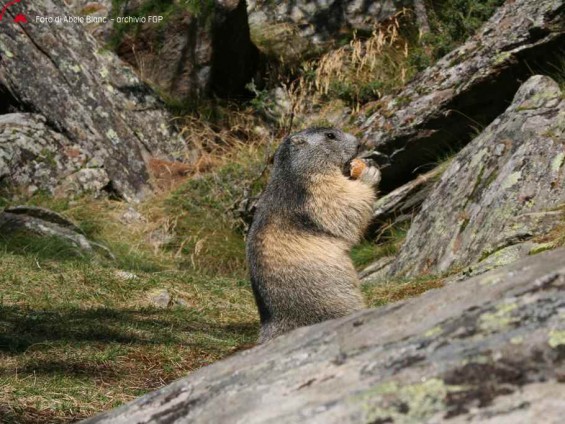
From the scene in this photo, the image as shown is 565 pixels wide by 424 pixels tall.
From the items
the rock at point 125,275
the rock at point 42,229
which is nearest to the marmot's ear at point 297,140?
the rock at point 125,275

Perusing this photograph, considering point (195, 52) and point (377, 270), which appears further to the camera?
point (195, 52)

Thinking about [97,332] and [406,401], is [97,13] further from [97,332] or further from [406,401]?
[406,401]

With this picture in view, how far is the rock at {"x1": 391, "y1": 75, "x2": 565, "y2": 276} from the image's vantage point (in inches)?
324

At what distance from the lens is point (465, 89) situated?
36.0 feet

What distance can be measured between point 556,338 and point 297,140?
5.25 m

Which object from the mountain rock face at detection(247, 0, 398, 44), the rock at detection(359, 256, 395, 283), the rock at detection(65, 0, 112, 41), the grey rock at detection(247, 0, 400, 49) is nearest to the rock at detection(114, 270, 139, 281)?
the rock at detection(359, 256, 395, 283)

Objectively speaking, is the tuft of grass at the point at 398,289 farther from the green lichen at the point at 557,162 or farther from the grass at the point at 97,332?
the green lichen at the point at 557,162

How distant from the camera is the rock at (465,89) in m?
10.7

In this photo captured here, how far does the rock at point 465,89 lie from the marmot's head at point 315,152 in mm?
3977

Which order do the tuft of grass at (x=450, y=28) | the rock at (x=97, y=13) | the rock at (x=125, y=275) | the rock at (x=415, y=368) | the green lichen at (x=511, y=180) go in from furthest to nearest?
the rock at (x=97, y=13) → the tuft of grass at (x=450, y=28) → the rock at (x=125, y=275) → the green lichen at (x=511, y=180) → the rock at (x=415, y=368)

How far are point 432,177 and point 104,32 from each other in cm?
708

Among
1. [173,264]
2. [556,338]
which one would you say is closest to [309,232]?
[556,338]

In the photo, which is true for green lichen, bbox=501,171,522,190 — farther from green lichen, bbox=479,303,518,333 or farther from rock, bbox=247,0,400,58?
rock, bbox=247,0,400,58

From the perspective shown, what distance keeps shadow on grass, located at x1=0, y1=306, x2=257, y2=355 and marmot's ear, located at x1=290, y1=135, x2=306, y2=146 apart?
173 centimetres
